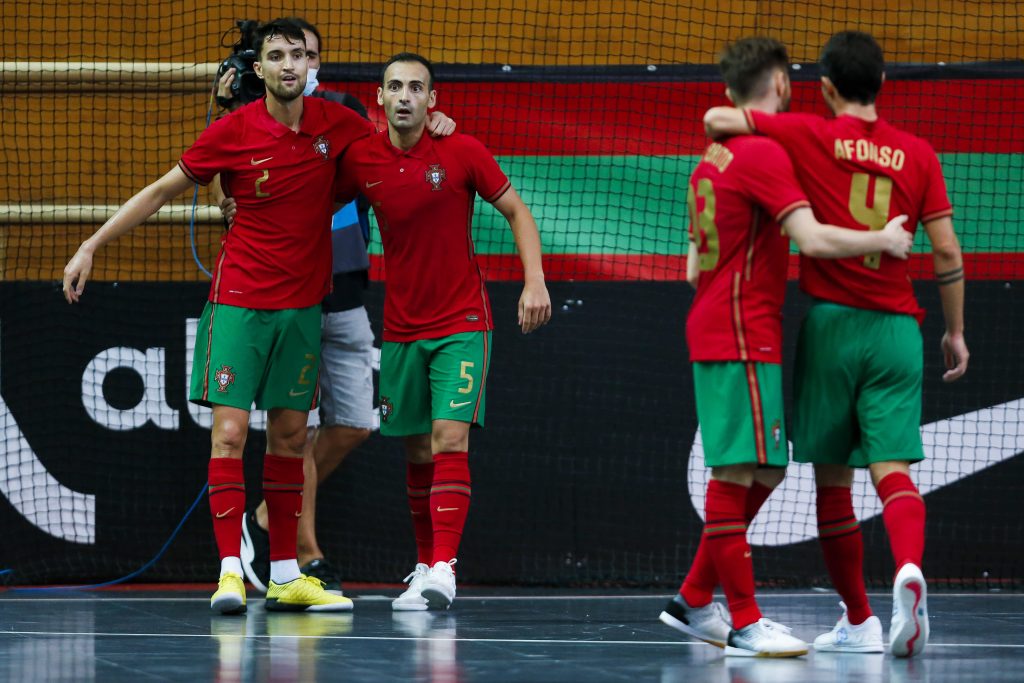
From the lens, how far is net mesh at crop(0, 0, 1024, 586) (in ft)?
23.9

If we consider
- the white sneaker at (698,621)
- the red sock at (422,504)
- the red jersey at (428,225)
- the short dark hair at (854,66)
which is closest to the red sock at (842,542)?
the white sneaker at (698,621)

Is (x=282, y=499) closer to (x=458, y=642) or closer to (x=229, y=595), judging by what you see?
(x=229, y=595)

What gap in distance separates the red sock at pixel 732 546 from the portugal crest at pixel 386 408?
180cm

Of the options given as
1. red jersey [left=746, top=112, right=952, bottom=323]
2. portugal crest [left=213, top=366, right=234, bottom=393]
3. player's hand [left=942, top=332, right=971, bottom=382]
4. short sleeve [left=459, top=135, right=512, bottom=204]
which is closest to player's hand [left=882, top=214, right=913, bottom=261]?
red jersey [left=746, top=112, right=952, bottom=323]

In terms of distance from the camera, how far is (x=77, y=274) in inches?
224

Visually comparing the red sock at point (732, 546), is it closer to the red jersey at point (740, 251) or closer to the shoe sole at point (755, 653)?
the shoe sole at point (755, 653)

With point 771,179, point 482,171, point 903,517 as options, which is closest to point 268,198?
point 482,171

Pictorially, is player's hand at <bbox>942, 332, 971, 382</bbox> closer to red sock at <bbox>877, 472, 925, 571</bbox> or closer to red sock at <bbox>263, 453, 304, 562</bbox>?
red sock at <bbox>877, 472, 925, 571</bbox>

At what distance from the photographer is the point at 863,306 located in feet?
15.3

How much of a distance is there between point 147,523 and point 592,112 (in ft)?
9.70

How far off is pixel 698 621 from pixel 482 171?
207 centimetres

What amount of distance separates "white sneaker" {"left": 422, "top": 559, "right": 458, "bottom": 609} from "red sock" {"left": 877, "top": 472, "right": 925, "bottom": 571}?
5.58 feet

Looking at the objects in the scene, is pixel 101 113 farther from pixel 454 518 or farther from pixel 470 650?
pixel 470 650

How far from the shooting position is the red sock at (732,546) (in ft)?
14.9
